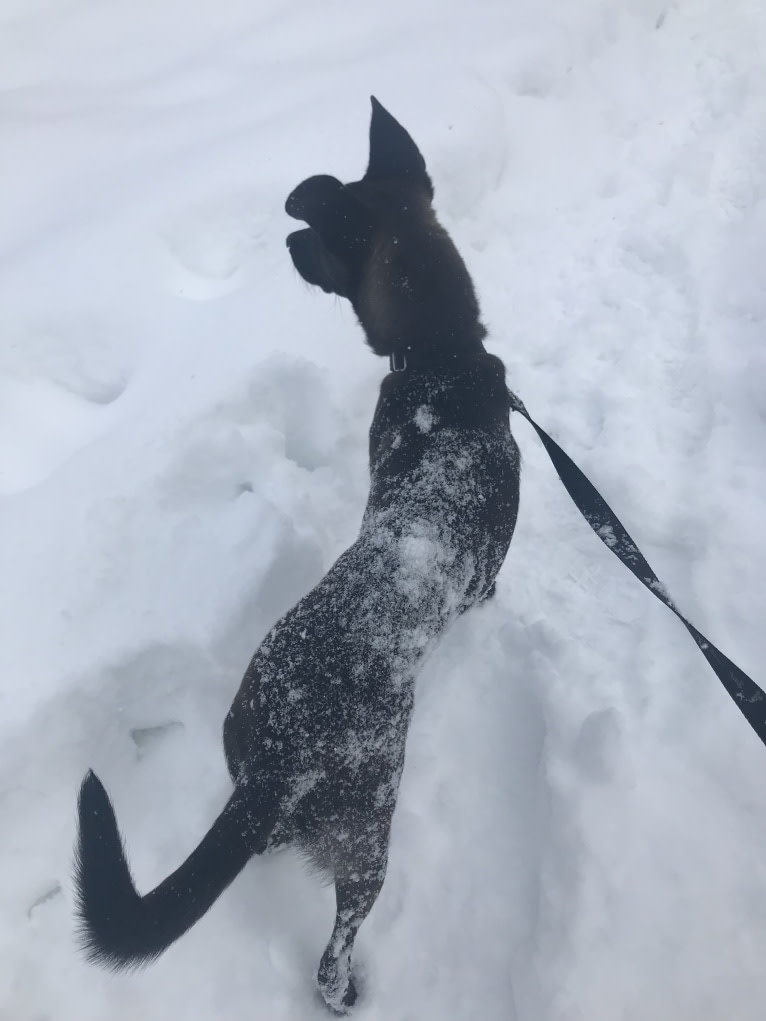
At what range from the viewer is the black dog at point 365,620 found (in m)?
1.06

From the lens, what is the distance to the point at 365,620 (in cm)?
118

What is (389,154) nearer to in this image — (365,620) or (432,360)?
(432,360)

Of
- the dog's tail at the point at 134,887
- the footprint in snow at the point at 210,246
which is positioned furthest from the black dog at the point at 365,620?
the footprint in snow at the point at 210,246

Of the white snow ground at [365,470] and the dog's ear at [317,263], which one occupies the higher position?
the dog's ear at [317,263]

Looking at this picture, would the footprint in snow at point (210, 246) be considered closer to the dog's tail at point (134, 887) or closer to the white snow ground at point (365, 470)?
the white snow ground at point (365, 470)

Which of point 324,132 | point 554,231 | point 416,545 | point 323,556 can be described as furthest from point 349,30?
point 416,545

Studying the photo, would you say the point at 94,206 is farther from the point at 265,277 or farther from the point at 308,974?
the point at 308,974

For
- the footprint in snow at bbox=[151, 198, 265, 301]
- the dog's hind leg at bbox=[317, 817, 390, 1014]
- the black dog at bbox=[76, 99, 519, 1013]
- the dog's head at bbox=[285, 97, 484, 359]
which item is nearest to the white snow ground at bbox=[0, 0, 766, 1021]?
the footprint in snow at bbox=[151, 198, 265, 301]

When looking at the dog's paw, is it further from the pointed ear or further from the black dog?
the pointed ear

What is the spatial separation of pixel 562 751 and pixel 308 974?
0.90 m

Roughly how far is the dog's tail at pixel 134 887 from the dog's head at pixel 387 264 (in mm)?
1261

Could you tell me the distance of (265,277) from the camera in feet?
8.55

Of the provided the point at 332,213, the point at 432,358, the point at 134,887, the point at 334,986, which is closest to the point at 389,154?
the point at 332,213

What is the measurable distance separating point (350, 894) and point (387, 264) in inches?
64.6
